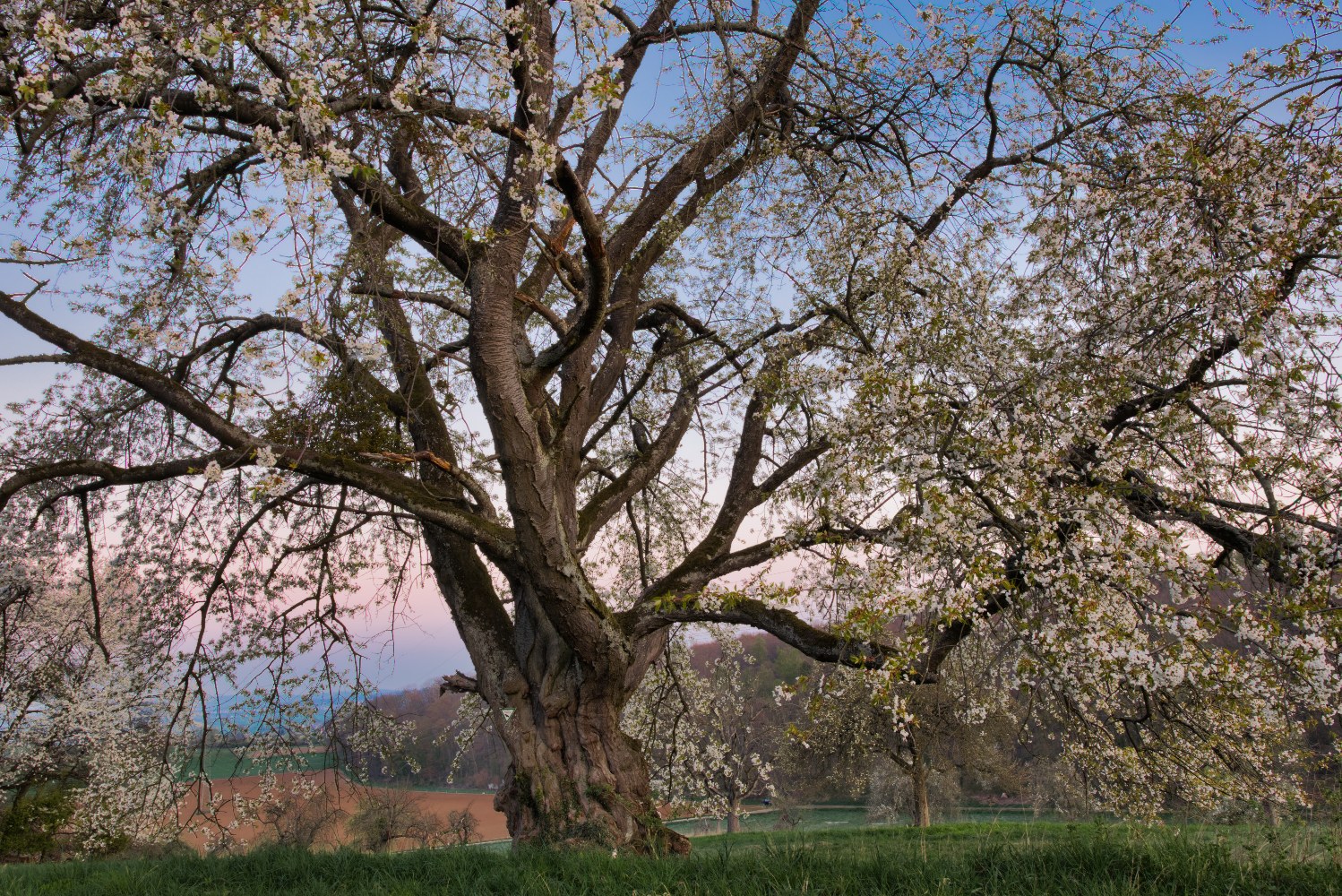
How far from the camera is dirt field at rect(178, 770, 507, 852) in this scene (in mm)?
6945

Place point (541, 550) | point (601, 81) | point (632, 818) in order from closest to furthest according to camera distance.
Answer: point (601, 81)
point (541, 550)
point (632, 818)

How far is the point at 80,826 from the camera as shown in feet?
50.3

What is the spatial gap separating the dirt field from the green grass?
1.34 meters

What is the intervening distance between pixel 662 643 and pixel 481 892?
146 inches

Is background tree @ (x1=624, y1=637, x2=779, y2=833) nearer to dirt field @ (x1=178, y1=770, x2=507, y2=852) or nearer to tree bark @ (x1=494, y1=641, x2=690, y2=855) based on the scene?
tree bark @ (x1=494, y1=641, x2=690, y2=855)

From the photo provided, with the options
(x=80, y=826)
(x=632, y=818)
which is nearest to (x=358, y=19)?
(x=632, y=818)

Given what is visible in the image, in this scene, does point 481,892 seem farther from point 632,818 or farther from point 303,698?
point 303,698

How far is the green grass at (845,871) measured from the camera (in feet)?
9.86

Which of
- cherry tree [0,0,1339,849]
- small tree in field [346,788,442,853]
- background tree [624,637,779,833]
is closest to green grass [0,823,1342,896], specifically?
cherry tree [0,0,1339,849]

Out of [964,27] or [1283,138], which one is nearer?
[1283,138]

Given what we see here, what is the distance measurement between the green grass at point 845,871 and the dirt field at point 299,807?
134cm

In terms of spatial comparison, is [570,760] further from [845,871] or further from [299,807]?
[299,807]

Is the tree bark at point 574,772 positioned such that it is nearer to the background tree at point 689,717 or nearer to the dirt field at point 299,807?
the dirt field at point 299,807

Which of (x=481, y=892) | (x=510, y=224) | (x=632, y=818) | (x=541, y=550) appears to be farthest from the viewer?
(x=632, y=818)
